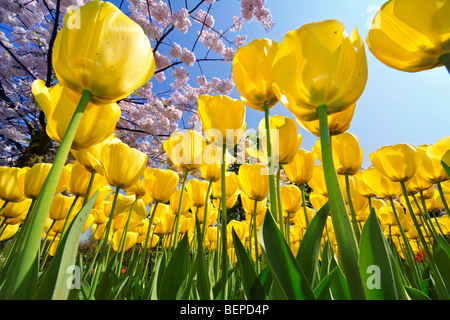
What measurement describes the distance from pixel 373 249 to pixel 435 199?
2013mm

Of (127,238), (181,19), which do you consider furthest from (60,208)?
(181,19)

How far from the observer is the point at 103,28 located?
19.1 inches

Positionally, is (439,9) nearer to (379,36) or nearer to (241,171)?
(379,36)

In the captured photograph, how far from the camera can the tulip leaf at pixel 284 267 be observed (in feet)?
1.34

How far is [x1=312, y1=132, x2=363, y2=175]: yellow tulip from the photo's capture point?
3.54ft

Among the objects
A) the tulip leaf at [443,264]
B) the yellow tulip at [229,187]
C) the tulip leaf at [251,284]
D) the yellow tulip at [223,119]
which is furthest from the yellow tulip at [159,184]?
the tulip leaf at [443,264]

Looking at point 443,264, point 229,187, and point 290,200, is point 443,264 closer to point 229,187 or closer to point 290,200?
point 290,200

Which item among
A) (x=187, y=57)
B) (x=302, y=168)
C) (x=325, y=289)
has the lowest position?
(x=325, y=289)

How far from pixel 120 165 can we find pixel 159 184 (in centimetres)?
44

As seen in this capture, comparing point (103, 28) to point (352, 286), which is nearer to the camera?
point (352, 286)

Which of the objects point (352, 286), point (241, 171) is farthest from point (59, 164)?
point (241, 171)

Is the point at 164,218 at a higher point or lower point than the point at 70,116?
higher

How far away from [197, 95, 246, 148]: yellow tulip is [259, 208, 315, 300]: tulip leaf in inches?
19.0

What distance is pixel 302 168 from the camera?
1243mm
